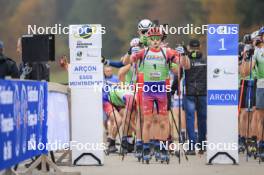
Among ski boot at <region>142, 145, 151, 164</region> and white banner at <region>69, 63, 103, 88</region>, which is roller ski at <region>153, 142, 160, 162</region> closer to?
ski boot at <region>142, 145, 151, 164</region>

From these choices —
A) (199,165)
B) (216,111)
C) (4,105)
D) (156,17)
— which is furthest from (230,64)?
(156,17)

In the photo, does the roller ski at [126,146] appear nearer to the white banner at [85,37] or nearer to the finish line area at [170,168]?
the finish line area at [170,168]

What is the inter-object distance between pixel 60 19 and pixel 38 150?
53.7ft

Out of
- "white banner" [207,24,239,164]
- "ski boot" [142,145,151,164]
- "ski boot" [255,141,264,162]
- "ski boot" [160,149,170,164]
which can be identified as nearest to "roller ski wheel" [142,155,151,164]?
"ski boot" [142,145,151,164]

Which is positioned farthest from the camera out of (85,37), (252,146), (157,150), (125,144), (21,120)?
(125,144)

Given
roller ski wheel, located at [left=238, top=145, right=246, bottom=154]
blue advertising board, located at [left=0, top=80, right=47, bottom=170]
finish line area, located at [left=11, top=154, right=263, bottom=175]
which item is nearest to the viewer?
blue advertising board, located at [left=0, top=80, right=47, bottom=170]

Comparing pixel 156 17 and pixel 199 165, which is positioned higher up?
pixel 156 17

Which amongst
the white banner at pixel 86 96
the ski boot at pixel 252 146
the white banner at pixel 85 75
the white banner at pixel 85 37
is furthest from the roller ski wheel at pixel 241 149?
the white banner at pixel 85 37

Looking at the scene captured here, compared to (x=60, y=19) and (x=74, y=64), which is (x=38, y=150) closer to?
(x=74, y=64)

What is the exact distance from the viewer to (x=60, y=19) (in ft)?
86.0

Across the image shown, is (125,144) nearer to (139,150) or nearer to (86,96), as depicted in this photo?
(139,150)

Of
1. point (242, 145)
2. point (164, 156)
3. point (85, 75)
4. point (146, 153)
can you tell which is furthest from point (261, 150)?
point (85, 75)

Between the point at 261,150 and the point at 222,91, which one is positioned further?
the point at 261,150

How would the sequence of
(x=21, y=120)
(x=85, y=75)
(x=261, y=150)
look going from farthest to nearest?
(x=261, y=150) → (x=85, y=75) → (x=21, y=120)
